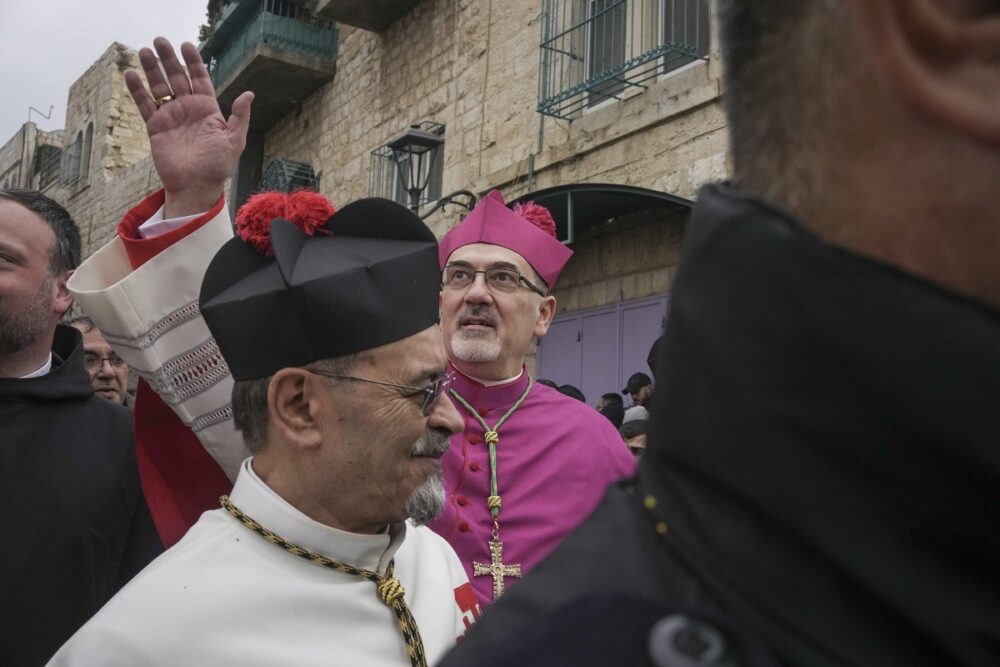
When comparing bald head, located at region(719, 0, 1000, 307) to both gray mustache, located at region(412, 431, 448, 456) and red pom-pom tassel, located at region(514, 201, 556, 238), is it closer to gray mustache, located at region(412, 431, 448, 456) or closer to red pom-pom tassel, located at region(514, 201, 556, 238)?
gray mustache, located at region(412, 431, 448, 456)

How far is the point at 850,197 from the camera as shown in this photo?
55 centimetres

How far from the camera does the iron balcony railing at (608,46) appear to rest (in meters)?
6.53

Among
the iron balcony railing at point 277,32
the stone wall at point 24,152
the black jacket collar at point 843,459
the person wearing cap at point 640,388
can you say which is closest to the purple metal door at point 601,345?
the person wearing cap at point 640,388

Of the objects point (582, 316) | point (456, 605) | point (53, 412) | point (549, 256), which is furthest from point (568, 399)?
point (582, 316)

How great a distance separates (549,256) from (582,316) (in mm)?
4329

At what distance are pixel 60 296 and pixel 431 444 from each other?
4.98 feet

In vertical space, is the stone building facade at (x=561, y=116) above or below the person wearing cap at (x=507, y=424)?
above

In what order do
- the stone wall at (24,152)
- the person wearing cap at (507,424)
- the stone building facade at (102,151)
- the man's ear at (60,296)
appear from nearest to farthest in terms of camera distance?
the man's ear at (60,296) < the person wearing cap at (507,424) < the stone building facade at (102,151) < the stone wall at (24,152)

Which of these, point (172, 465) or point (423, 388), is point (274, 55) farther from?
point (423, 388)

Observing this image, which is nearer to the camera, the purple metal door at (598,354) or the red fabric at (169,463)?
the red fabric at (169,463)

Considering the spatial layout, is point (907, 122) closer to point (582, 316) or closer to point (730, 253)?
point (730, 253)

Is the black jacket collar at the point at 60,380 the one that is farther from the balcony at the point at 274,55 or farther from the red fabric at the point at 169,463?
the balcony at the point at 274,55

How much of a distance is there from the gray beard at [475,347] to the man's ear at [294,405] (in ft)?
4.27

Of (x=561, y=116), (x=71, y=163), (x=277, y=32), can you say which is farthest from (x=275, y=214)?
(x=71, y=163)
